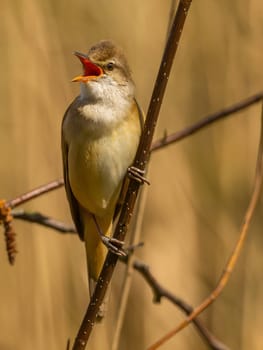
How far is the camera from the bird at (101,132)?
6.50 feet

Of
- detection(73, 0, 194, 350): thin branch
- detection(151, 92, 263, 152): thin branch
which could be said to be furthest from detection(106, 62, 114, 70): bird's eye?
detection(73, 0, 194, 350): thin branch

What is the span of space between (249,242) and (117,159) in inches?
43.6

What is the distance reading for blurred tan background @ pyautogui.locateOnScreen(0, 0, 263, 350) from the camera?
2.57 meters

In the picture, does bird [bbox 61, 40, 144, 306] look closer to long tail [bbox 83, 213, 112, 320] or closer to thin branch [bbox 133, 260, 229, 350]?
long tail [bbox 83, 213, 112, 320]

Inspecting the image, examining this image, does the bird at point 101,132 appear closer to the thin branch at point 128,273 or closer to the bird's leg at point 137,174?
the thin branch at point 128,273

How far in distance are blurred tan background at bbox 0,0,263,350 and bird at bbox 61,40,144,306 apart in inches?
17.5

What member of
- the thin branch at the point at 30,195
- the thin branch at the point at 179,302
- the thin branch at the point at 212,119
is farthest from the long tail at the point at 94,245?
the thin branch at the point at 212,119

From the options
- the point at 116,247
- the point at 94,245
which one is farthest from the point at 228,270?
the point at 94,245

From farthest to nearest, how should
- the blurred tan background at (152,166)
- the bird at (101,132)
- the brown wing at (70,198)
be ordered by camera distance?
the blurred tan background at (152,166)
the brown wing at (70,198)
the bird at (101,132)

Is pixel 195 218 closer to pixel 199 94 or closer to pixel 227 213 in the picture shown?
pixel 227 213

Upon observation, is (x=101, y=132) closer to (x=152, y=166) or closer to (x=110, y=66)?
(x=110, y=66)

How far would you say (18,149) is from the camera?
8.57ft

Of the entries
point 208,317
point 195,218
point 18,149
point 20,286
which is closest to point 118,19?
point 18,149

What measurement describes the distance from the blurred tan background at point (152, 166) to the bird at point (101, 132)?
445 mm
